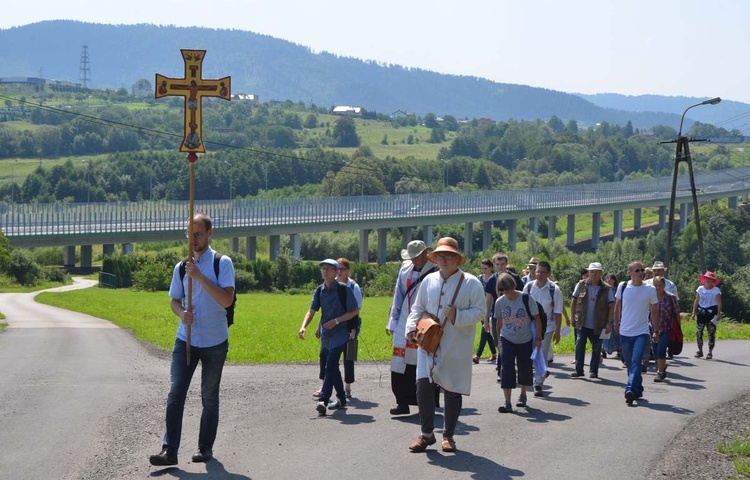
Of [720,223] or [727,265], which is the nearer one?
[727,265]

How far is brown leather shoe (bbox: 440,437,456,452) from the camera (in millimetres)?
11039

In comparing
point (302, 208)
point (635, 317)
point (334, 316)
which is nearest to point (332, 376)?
point (334, 316)

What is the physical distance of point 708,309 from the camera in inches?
913

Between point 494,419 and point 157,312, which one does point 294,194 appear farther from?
point 494,419

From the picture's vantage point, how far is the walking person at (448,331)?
35.5ft

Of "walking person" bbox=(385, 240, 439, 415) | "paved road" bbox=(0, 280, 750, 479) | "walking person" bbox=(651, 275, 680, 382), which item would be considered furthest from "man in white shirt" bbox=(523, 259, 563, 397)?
"walking person" bbox=(385, 240, 439, 415)

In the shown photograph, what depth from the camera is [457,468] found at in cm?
1044

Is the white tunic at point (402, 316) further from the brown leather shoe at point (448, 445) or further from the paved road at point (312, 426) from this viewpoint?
the brown leather shoe at point (448, 445)

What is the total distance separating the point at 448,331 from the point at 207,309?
2.21 metres

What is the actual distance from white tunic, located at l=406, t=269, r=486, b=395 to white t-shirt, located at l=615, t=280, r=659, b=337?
16.7 feet

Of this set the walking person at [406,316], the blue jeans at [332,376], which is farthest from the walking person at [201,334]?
the blue jeans at [332,376]

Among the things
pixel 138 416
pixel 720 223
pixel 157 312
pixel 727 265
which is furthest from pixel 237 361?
pixel 720 223

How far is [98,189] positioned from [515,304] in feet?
427

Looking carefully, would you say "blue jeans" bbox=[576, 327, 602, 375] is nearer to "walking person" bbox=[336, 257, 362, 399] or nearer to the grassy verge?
"walking person" bbox=[336, 257, 362, 399]
